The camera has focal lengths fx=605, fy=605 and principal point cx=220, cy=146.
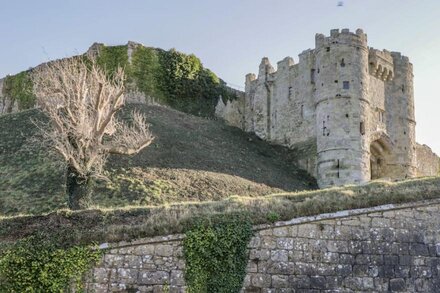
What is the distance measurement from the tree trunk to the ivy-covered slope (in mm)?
22296

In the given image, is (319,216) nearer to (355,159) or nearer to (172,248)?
(172,248)

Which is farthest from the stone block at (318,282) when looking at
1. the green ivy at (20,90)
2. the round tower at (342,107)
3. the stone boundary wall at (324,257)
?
the green ivy at (20,90)

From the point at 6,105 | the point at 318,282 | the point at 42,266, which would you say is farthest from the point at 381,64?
the point at 42,266

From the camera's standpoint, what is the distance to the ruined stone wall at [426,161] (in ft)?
148

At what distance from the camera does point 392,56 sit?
4059 centimetres

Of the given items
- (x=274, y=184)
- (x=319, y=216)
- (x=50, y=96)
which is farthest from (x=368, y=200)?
(x=274, y=184)

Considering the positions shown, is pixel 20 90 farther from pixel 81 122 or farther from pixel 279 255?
pixel 279 255

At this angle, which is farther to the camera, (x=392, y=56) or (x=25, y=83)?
(x=25, y=83)

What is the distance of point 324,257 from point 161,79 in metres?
31.4

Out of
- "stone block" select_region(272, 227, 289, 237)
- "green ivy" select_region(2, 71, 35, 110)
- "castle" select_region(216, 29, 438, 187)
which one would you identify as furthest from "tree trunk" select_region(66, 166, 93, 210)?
"green ivy" select_region(2, 71, 35, 110)

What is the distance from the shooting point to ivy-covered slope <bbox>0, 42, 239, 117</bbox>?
42406mm

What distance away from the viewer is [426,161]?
1823 inches

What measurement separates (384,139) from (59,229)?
2895 centimetres

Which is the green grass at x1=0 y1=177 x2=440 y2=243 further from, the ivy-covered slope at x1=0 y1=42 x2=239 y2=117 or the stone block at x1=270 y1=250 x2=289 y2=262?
the ivy-covered slope at x1=0 y1=42 x2=239 y2=117
